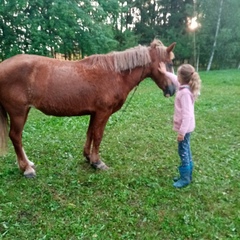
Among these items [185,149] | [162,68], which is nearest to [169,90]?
[162,68]

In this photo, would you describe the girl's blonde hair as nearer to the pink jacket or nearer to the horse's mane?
the pink jacket

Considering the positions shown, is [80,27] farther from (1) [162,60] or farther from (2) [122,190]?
(2) [122,190]

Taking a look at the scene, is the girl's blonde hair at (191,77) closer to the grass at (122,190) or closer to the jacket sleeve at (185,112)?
the jacket sleeve at (185,112)

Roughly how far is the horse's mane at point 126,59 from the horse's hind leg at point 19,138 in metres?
1.23

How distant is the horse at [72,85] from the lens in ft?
11.0

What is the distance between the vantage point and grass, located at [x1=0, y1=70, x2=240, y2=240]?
104 inches

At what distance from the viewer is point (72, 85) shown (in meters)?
3.49

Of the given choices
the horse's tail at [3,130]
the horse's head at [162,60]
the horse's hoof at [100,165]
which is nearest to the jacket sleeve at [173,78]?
the horse's head at [162,60]

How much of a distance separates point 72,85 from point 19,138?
1000 mm

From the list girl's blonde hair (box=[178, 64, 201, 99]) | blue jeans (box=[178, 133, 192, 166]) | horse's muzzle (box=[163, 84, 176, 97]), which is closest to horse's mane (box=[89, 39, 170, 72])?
horse's muzzle (box=[163, 84, 176, 97])

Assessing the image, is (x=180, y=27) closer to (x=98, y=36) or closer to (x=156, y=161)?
(x=98, y=36)

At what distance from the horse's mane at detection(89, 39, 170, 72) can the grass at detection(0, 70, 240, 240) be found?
1.50 meters

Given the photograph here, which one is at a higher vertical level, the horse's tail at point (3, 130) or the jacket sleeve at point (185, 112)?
the jacket sleeve at point (185, 112)

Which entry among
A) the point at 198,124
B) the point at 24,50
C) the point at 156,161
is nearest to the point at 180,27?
the point at 24,50
